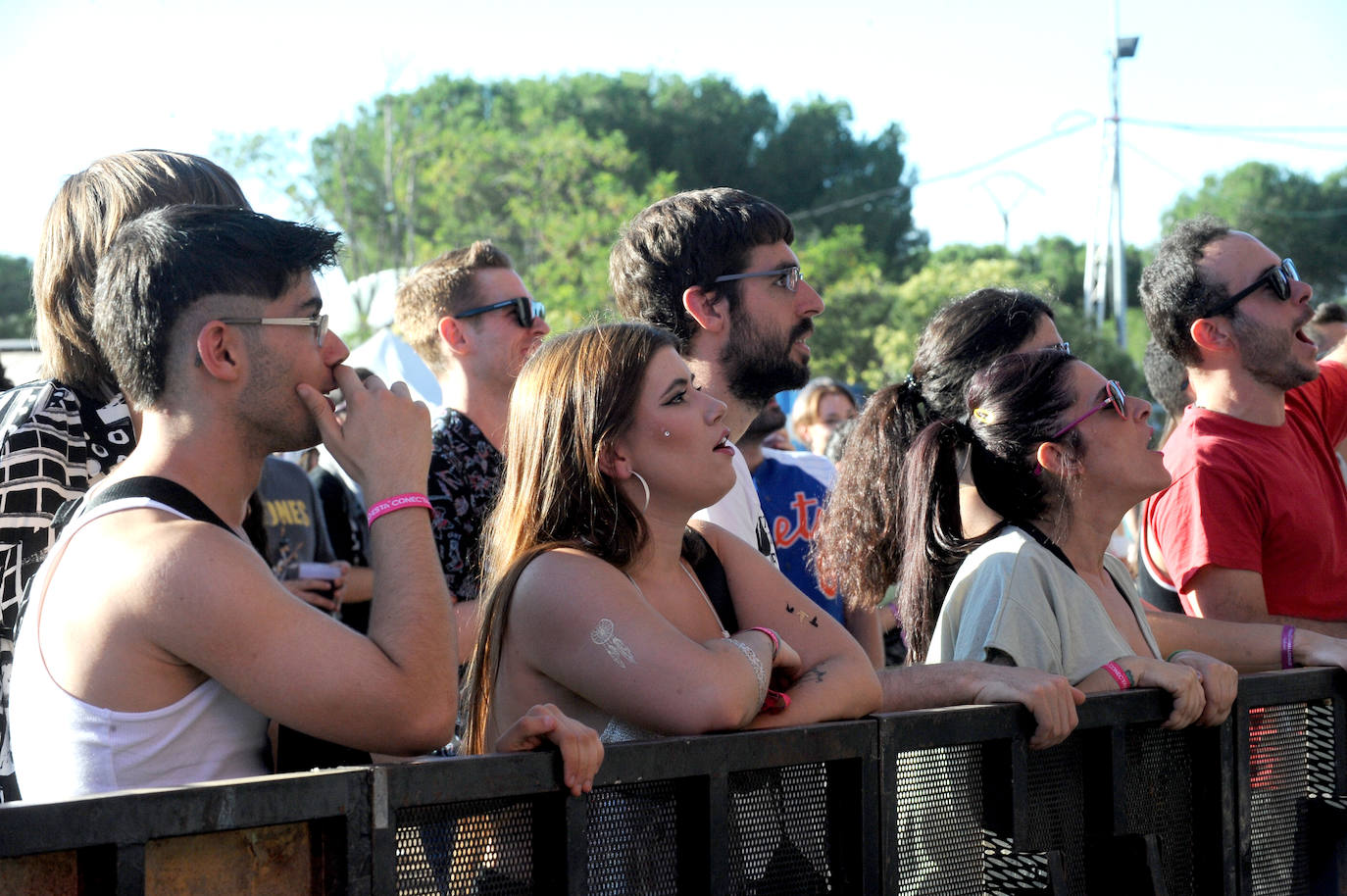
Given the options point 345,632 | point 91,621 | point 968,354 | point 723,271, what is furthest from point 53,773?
point 968,354

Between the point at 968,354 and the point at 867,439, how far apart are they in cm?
39

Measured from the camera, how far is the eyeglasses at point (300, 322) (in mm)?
2080

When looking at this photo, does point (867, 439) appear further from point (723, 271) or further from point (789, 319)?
point (723, 271)

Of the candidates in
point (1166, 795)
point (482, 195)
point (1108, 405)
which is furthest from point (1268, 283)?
point (482, 195)

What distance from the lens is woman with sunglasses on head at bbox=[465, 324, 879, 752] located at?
222 centimetres

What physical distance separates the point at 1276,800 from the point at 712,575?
1431mm

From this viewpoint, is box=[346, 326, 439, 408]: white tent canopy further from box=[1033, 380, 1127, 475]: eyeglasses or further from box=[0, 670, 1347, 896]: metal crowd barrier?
box=[0, 670, 1347, 896]: metal crowd barrier

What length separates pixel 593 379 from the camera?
8.63 feet

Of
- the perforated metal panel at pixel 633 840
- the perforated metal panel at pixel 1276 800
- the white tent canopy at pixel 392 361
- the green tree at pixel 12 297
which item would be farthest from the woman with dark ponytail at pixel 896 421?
the green tree at pixel 12 297

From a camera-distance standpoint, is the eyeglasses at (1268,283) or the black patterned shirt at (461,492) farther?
the eyeglasses at (1268,283)

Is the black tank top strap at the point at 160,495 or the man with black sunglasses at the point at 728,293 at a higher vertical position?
the man with black sunglasses at the point at 728,293

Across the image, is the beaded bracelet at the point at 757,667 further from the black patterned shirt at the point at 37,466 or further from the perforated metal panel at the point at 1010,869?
the black patterned shirt at the point at 37,466

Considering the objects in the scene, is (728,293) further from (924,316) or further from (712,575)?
(924,316)

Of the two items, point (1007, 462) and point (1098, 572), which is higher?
point (1007, 462)
